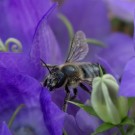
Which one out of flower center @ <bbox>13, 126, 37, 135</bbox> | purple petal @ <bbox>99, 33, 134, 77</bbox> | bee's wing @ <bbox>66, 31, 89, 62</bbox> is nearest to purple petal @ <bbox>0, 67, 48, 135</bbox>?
flower center @ <bbox>13, 126, 37, 135</bbox>

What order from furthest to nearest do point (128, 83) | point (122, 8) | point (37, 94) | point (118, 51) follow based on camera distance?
point (122, 8), point (118, 51), point (37, 94), point (128, 83)

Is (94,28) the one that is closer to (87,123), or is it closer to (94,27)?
(94,27)

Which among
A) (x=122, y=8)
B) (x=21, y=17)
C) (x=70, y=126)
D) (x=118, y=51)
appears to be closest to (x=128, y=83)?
(x=70, y=126)

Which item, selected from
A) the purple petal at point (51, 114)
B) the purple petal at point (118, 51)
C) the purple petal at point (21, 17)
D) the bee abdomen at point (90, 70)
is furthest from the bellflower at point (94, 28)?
the purple petal at point (51, 114)

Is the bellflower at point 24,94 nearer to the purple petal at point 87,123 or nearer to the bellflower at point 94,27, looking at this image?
the purple petal at point 87,123

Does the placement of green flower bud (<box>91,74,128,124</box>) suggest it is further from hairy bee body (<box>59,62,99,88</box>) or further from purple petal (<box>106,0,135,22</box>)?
purple petal (<box>106,0,135,22</box>)
